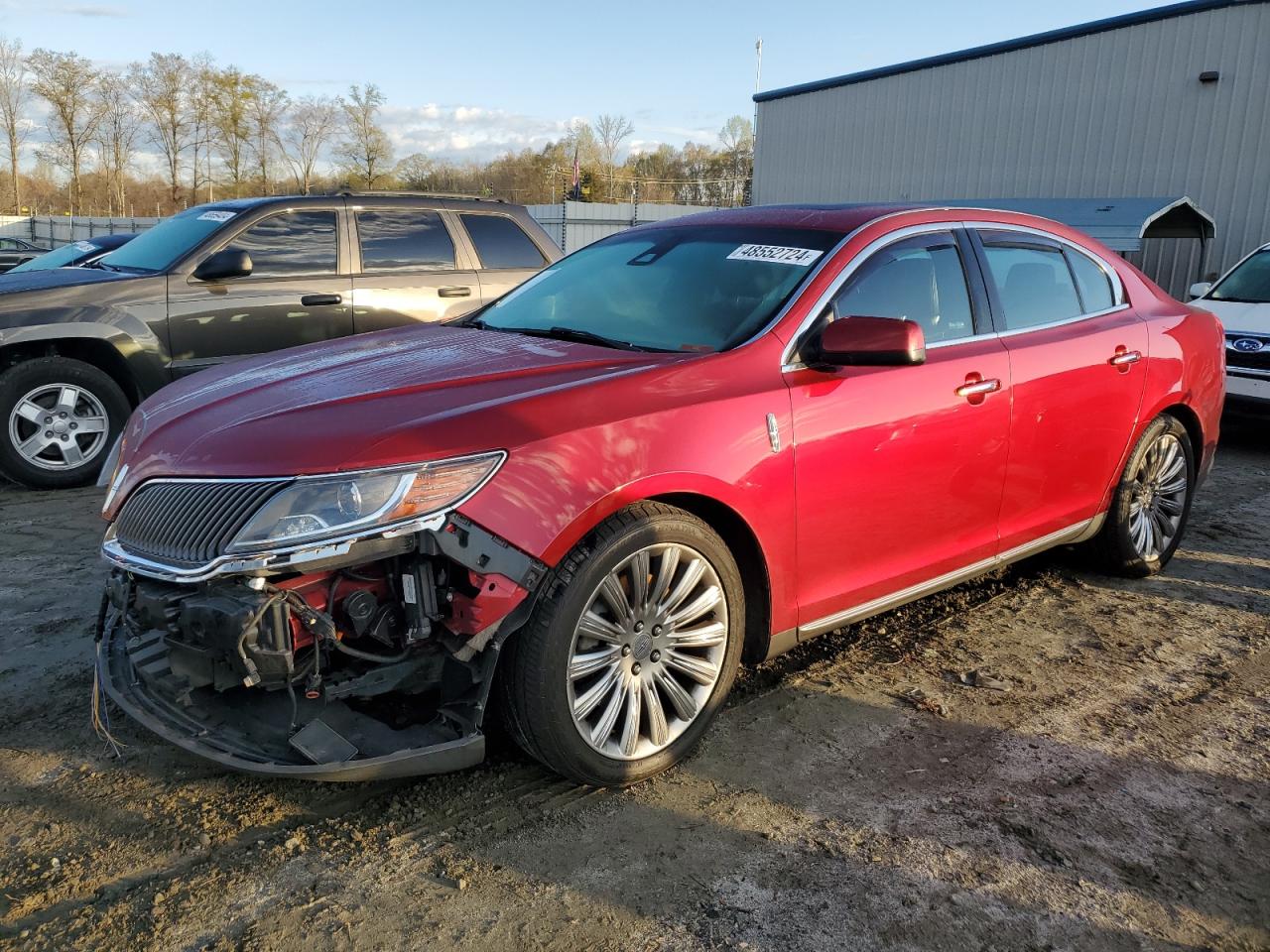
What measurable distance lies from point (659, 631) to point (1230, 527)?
15.7 ft

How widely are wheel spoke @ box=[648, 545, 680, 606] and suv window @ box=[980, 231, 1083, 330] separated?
203 cm

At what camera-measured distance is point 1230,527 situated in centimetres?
616

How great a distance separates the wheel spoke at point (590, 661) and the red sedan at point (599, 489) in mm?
13

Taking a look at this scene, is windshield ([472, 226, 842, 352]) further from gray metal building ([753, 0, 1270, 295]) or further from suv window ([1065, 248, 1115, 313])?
gray metal building ([753, 0, 1270, 295])

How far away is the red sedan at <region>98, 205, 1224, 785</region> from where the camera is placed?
2604 mm

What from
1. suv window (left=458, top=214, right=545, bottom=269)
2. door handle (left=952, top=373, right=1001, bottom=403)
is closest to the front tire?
door handle (left=952, top=373, right=1001, bottom=403)

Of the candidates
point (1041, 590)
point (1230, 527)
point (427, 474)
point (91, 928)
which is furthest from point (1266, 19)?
point (91, 928)

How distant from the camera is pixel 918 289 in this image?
386 cm

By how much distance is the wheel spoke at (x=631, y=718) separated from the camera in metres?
2.99

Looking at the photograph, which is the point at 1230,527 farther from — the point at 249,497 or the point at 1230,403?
the point at 249,497

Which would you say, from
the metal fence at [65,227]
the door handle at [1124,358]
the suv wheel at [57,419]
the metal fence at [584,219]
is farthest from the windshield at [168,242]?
the metal fence at [65,227]

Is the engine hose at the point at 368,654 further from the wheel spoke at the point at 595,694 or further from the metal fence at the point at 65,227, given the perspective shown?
the metal fence at the point at 65,227

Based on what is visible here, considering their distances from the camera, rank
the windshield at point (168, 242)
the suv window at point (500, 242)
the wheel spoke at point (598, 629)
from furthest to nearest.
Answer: the suv window at point (500, 242), the windshield at point (168, 242), the wheel spoke at point (598, 629)

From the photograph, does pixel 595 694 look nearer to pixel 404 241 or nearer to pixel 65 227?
pixel 404 241
